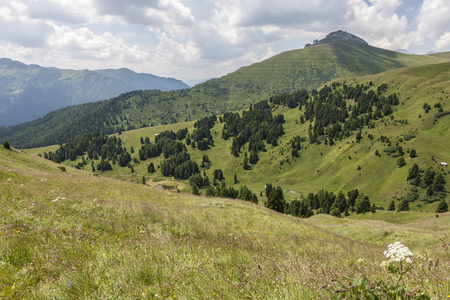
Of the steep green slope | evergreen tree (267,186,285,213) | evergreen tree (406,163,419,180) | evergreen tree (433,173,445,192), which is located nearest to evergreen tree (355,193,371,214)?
the steep green slope

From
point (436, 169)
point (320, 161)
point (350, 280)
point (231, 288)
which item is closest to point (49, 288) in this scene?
point (231, 288)

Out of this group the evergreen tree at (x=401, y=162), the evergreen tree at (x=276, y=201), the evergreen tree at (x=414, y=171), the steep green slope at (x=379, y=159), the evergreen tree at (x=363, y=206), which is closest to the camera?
the evergreen tree at (x=276, y=201)

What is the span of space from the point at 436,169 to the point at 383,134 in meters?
45.7

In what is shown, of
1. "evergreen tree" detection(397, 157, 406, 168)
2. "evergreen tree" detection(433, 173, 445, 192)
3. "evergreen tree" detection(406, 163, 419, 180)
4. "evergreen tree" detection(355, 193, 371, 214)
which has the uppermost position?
"evergreen tree" detection(397, 157, 406, 168)

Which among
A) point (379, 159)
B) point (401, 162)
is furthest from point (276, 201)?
point (379, 159)

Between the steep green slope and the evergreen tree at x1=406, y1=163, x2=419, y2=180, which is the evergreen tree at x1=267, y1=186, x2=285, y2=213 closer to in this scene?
the steep green slope

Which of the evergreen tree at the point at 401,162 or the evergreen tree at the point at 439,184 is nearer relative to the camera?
the evergreen tree at the point at 439,184

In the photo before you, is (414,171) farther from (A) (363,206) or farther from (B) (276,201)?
(B) (276,201)

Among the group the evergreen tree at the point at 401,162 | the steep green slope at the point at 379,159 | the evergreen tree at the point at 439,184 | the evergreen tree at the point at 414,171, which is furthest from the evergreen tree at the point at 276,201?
the evergreen tree at the point at 401,162

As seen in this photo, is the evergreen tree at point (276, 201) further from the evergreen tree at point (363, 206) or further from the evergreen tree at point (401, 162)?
the evergreen tree at point (401, 162)

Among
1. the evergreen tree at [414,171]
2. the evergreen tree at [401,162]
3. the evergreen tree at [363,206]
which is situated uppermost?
the evergreen tree at [401,162]

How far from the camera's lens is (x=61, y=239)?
267 inches

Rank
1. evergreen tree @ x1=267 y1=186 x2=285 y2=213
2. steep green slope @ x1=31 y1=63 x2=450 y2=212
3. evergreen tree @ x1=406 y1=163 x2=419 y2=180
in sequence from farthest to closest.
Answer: steep green slope @ x1=31 y1=63 x2=450 y2=212
evergreen tree @ x1=406 y1=163 x2=419 y2=180
evergreen tree @ x1=267 y1=186 x2=285 y2=213

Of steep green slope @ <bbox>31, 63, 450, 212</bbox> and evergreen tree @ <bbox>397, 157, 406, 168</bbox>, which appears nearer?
steep green slope @ <bbox>31, 63, 450, 212</bbox>
